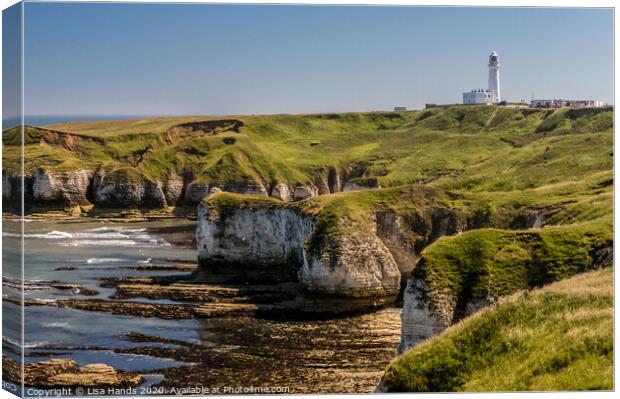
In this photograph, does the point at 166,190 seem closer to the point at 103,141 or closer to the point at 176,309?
the point at 103,141

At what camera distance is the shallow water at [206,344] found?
A: 105 ft

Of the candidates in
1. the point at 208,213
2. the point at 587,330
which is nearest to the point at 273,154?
the point at 208,213

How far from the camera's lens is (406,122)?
88.4m

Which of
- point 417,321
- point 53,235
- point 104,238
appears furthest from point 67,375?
point 104,238

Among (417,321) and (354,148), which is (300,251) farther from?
(354,148)

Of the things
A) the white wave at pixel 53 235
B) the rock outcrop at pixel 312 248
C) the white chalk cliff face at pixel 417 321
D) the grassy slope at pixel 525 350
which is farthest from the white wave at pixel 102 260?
the grassy slope at pixel 525 350

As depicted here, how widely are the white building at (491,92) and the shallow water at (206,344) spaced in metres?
10.6

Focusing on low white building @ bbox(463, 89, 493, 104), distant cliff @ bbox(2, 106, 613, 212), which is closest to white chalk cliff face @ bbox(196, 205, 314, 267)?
distant cliff @ bbox(2, 106, 613, 212)

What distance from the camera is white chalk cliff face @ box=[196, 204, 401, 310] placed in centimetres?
4838

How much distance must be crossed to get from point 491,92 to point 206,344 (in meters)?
15.4

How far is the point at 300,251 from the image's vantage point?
2148 inches

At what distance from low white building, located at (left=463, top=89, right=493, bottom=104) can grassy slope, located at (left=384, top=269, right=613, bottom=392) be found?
1228 cm

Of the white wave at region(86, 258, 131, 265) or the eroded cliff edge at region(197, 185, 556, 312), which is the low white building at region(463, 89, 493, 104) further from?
the white wave at region(86, 258, 131, 265)

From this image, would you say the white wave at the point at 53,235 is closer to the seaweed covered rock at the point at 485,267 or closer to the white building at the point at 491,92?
the white building at the point at 491,92
